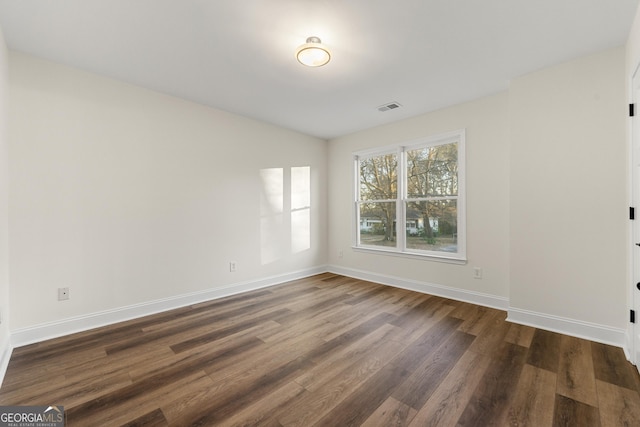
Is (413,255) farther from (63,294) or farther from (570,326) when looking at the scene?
(63,294)

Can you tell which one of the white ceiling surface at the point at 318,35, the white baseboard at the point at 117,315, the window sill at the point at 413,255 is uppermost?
the white ceiling surface at the point at 318,35

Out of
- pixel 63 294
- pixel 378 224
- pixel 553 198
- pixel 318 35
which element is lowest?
pixel 63 294

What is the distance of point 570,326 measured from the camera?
2.59 metres

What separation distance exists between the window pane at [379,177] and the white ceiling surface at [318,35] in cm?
140

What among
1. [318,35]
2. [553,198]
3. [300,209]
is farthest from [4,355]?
[553,198]

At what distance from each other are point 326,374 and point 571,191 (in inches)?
111

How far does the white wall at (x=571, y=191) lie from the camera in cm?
239

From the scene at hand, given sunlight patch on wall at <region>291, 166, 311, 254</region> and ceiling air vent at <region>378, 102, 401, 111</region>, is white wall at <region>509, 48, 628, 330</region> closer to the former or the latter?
ceiling air vent at <region>378, 102, 401, 111</region>

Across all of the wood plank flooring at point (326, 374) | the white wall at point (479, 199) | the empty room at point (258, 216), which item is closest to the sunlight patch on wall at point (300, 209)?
the empty room at point (258, 216)

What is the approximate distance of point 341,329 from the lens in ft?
9.02

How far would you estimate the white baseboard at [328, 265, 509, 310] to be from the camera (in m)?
3.30

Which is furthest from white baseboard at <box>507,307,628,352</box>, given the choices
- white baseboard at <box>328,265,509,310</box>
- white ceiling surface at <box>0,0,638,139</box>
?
white ceiling surface at <box>0,0,638,139</box>

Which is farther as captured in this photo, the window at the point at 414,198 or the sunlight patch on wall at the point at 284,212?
A: the sunlight patch on wall at the point at 284,212

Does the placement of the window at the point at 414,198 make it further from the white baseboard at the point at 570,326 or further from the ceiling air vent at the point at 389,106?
the white baseboard at the point at 570,326
